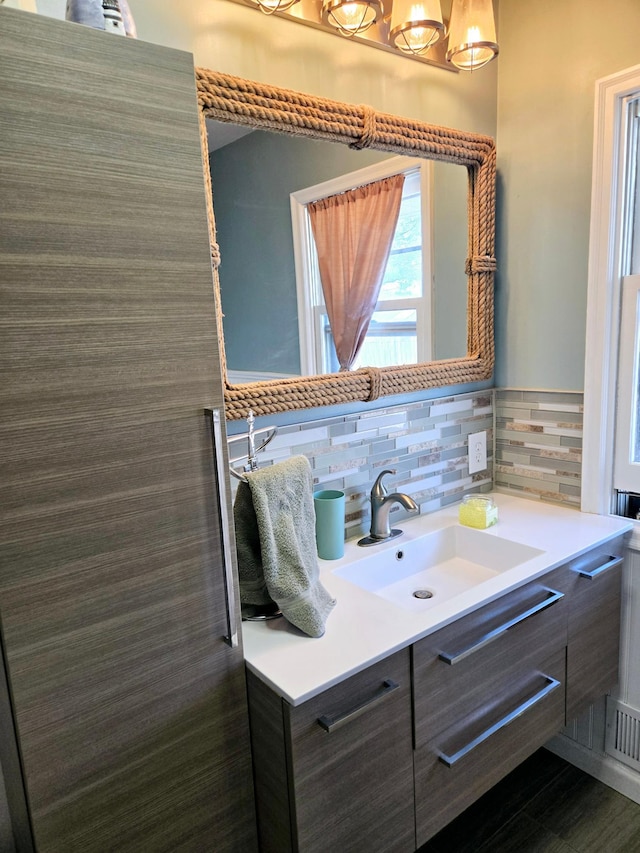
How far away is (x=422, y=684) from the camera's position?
123cm

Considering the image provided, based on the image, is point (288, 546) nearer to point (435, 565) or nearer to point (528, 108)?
point (435, 565)

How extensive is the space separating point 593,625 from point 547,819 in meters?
0.67

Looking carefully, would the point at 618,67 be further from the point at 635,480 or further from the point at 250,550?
the point at 250,550

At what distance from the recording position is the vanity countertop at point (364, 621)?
1.09m

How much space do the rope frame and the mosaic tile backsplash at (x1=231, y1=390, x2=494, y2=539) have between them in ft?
0.27

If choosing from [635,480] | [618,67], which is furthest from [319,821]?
[618,67]

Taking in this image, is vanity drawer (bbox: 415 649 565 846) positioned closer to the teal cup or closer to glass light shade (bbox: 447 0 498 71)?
the teal cup

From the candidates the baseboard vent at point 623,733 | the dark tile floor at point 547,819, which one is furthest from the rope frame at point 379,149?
the dark tile floor at point 547,819

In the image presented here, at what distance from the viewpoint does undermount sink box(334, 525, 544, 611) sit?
1618mm

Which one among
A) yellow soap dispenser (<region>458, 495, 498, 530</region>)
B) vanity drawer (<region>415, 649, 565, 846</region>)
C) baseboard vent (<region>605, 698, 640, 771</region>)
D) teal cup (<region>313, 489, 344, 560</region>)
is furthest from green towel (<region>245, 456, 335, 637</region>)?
baseboard vent (<region>605, 698, 640, 771</region>)

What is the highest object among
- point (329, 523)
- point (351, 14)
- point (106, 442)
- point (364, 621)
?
point (351, 14)

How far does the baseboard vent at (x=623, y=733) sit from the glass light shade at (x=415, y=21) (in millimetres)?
2100

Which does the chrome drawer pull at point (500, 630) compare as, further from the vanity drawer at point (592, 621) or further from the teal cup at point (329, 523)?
the teal cup at point (329, 523)

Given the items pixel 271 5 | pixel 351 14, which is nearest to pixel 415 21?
pixel 351 14
